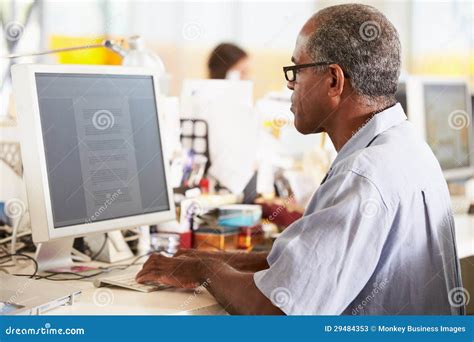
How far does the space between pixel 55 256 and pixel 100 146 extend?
0.30m

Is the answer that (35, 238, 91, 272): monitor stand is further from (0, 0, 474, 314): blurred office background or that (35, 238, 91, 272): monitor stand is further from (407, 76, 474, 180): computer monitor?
(407, 76, 474, 180): computer monitor

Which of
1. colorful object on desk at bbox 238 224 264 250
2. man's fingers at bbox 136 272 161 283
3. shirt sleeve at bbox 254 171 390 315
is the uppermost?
shirt sleeve at bbox 254 171 390 315

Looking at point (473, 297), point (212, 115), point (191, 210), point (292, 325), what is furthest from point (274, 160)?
point (292, 325)

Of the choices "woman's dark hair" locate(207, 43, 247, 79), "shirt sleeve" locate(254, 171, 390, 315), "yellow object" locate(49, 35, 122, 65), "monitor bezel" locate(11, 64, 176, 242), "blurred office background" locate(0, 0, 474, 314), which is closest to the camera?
"shirt sleeve" locate(254, 171, 390, 315)

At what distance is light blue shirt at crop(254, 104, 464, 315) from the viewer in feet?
4.07

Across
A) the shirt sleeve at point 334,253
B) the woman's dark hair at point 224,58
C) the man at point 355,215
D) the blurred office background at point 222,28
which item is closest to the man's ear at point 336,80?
the man at point 355,215

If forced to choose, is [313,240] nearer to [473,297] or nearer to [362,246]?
[362,246]

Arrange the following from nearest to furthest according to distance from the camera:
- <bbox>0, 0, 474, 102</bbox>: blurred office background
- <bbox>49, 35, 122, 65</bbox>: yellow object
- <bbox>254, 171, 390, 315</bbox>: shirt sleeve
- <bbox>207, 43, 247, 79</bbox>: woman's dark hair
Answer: <bbox>254, 171, 390, 315</bbox>: shirt sleeve, <bbox>49, 35, 122, 65</bbox>: yellow object, <bbox>207, 43, 247, 79</bbox>: woman's dark hair, <bbox>0, 0, 474, 102</bbox>: blurred office background

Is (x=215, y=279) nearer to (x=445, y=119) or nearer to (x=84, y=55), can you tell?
(x=445, y=119)

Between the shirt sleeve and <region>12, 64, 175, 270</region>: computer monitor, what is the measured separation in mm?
530

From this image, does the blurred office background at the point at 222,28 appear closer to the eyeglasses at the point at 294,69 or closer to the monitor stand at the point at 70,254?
the monitor stand at the point at 70,254

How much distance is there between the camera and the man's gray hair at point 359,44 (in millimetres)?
1428

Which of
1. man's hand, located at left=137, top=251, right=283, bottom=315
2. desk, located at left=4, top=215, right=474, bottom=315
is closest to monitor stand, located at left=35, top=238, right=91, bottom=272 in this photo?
desk, located at left=4, top=215, right=474, bottom=315

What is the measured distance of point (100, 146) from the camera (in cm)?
167
